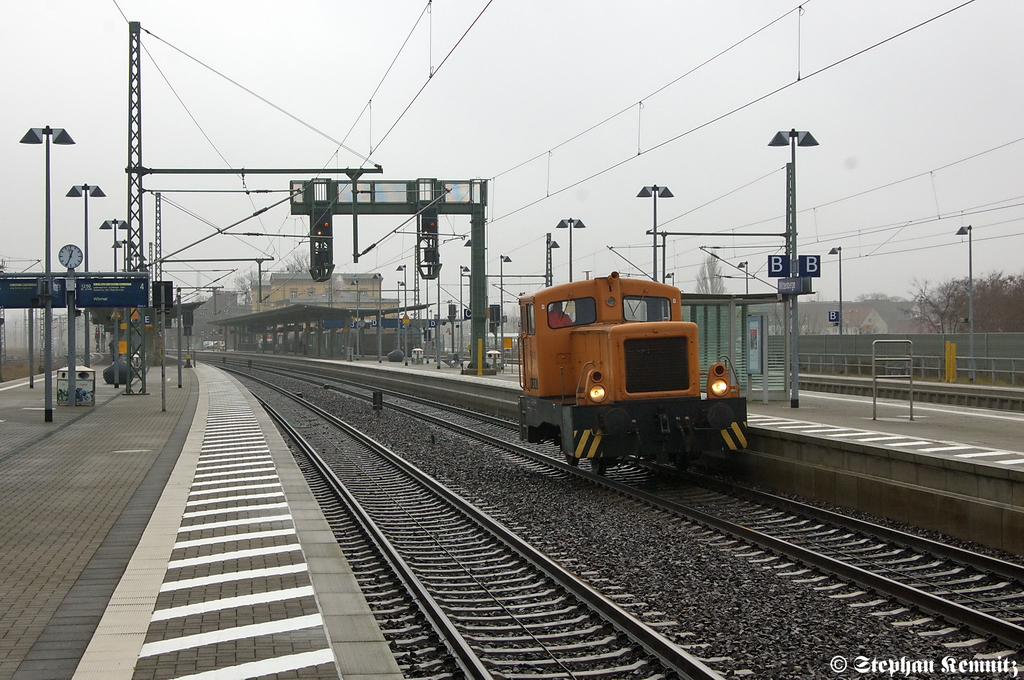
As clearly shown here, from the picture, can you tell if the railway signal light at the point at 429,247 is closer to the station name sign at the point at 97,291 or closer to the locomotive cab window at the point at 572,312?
the station name sign at the point at 97,291

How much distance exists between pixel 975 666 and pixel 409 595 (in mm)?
4385

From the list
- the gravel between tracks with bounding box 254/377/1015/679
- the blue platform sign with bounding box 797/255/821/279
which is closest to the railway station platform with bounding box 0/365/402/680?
the gravel between tracks with bounding box 254/377/1015/679

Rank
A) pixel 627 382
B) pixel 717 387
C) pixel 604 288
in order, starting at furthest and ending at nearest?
pixel 604 288
pixel 717 387
pixel 627 382

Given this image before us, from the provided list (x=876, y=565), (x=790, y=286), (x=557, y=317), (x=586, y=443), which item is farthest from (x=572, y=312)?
(x=790, y=286)

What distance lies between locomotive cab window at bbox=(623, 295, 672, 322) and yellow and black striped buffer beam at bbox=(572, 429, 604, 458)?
2157mm

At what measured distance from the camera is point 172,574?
26.5 feet

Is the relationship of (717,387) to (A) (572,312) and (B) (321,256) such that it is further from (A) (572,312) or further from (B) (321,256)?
(B) (321,256)

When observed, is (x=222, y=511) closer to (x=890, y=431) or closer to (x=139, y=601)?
(x=139, y=601)

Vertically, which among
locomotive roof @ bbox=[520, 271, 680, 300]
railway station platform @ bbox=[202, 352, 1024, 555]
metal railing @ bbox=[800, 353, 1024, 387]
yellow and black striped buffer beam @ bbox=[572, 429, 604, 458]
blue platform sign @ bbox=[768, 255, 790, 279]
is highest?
blue platform sign @ bbox=[768, 255, 790, 279]

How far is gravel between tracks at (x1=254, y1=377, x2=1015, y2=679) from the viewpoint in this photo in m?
6.29

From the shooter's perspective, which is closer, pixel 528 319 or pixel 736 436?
pixel 736 436

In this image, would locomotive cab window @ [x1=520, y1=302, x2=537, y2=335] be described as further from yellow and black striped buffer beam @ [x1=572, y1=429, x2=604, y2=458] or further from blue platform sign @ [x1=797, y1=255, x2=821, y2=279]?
blue platform sign @ [x1=797, y1=255, x2=821, y2=279]

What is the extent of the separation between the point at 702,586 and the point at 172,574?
4.63 meters

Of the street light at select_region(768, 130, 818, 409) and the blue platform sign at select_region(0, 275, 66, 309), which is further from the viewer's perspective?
the blue platform sign at select_region(0, 275, 66, 309)
